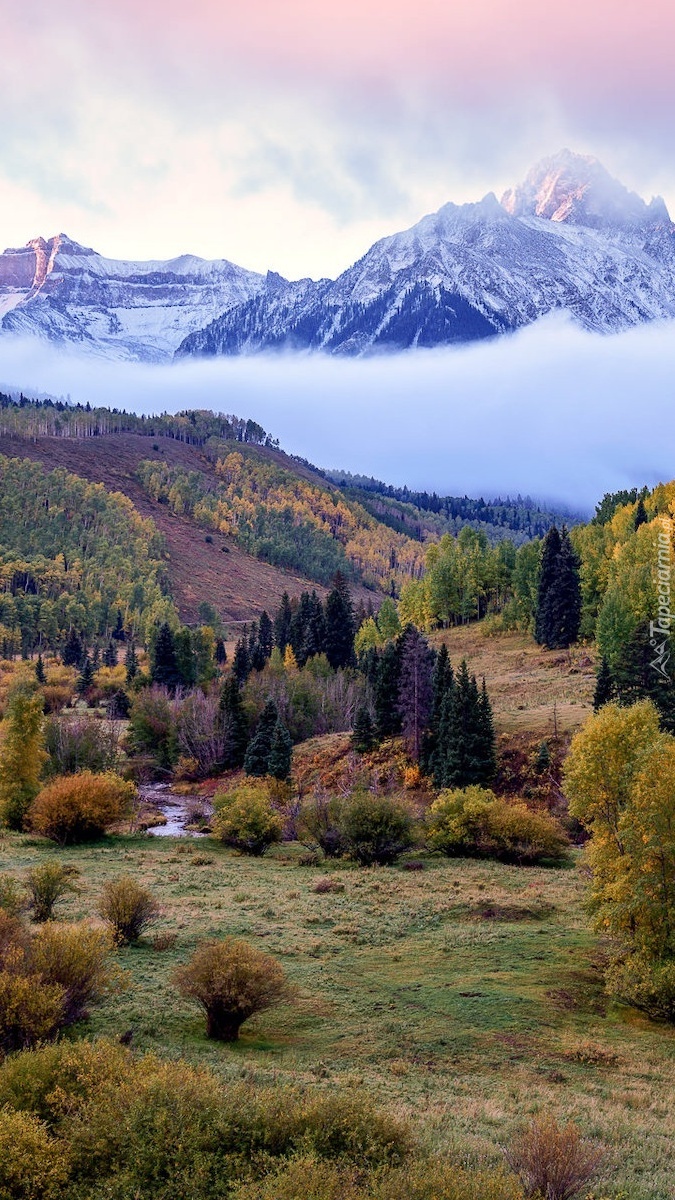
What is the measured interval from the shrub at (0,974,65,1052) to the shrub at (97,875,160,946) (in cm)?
1199

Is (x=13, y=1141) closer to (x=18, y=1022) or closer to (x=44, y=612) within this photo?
(x=18, y=1022)

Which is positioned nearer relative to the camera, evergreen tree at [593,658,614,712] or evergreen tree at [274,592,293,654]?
evergreen tree at [593,658,614,712]

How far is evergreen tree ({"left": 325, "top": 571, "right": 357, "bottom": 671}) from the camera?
12875cm

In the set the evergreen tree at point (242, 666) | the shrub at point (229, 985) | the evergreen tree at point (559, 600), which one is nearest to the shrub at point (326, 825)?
the shrub at point (229, 985)

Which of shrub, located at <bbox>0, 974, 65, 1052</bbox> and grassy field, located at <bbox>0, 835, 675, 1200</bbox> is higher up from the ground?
shrub, located at <bbox>0, 974, 65, 1052</bbox>

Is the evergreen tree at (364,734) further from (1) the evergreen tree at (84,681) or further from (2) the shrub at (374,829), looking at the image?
(1) the evergreen tree at (84,681)

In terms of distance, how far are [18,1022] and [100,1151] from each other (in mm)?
6916

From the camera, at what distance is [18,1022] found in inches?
922

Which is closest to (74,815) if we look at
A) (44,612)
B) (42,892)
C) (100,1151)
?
(42,892)

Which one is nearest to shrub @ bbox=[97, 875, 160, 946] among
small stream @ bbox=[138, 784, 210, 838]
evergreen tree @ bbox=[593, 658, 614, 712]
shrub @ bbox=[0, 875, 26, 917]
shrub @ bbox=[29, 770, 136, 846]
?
shrub @ bbox=[0, 875, 26, 917]

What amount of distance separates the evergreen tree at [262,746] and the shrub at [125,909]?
163ft

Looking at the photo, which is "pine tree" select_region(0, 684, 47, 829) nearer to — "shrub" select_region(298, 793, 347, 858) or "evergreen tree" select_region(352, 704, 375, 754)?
"shrub" select_region(298, 793, 347, 858)

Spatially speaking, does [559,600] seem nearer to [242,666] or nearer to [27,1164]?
[242,666]

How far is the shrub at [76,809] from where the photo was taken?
61.7 meters
